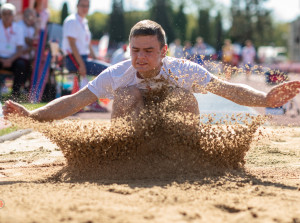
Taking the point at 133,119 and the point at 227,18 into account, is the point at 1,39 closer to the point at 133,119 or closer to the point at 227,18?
the point at 133,119

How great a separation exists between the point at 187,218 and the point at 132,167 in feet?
3.86

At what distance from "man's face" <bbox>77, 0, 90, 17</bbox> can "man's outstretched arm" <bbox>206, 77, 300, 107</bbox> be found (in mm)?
4317

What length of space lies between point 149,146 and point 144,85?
0.58 metres

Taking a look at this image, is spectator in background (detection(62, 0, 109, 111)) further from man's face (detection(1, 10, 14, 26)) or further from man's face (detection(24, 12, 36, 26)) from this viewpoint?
man's face (detection(24, 12, 36, 26))

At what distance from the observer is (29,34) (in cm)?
882

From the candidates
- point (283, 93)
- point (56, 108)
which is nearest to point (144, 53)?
point (56, 108)

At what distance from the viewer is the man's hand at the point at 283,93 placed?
3176 mm

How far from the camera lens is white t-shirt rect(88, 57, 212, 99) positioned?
11.8 ft

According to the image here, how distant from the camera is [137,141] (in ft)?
11.0

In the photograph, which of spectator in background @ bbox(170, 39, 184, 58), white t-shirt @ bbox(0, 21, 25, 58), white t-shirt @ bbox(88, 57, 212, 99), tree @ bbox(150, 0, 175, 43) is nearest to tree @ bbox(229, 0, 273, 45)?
tree @ bbox(150, 0, 175, 43)

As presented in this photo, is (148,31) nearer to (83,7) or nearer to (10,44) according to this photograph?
(83,7)

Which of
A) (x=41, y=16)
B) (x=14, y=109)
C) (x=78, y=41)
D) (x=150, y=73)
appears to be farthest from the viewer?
(x=41, y=16)

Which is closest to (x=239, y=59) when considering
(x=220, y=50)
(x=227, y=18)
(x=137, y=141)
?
(x=220, y=50)

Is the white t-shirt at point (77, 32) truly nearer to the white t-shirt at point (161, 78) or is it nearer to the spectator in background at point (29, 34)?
the spectator in background at point (29, 34)
